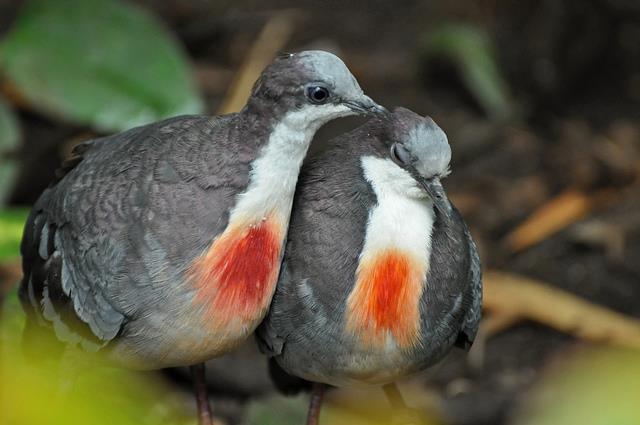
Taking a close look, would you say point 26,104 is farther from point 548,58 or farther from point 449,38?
point 548,58

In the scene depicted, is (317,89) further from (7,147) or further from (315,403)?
(7,147)

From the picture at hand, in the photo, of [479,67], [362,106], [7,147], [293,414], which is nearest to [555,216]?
[479,67]

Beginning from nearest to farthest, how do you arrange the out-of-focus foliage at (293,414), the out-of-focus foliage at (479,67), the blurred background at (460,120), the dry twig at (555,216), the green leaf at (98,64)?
the out-of-focus foliage at (293,414) → the blurred background at (460,120) → the green leaf at (98,64) → the dry twig at (555,216) → the out-of-focus foliage at (479,67)

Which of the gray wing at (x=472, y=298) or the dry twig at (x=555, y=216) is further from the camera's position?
the dry twig at (x=555, y=216)

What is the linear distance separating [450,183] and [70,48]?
166 cm

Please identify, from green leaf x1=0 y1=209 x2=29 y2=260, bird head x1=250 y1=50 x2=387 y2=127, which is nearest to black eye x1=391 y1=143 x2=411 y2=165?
bird head x1=250 y1=50 x2=387 y2=127

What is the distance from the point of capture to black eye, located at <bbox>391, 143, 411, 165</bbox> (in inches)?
82.3

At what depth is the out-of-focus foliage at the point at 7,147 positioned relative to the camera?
3.76 metres

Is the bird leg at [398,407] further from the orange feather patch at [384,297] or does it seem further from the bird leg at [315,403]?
the orange feather patch at [384,297]

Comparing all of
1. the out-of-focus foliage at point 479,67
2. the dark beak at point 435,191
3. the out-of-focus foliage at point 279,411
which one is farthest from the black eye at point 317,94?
the out-of-focus foliage at point 479,67

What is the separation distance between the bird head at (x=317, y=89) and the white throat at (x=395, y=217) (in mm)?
168

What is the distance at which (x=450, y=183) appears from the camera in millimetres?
4383

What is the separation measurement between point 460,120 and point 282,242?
8.73 ft

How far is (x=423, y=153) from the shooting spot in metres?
2.07
